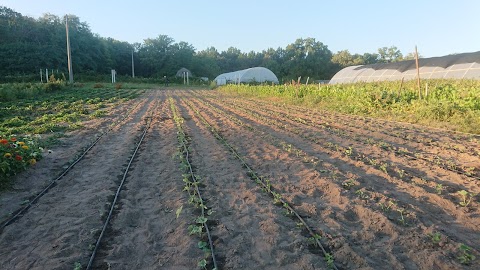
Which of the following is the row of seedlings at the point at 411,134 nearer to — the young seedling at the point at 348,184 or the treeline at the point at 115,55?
the young seedling at the point at 348,184

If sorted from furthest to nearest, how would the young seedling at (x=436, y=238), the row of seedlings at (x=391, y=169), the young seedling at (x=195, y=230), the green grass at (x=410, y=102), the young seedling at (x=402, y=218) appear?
the green grass at (x=410, y=102) → the row of seedlings at (x=391, y=169) → the young seedling at (x=402, y=218) → the young seedling at (x=195, y=230) → the young seedling at (x=436, y=238)

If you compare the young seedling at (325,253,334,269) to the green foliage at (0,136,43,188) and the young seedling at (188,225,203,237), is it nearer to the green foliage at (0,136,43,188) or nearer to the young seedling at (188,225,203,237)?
the young seedling at (188,225,203,237)

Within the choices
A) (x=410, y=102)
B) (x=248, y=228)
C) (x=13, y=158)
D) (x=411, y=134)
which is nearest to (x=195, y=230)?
(x=248, y=228)

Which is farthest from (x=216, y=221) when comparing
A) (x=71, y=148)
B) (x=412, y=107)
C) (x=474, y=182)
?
(x=412, y=107)

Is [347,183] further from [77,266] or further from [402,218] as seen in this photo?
[77,266]

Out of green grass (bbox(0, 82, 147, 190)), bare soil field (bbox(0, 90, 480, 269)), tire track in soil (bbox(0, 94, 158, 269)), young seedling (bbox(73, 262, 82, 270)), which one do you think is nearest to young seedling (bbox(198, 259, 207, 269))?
bare soil field (bbox(0, 90, 480, 269))

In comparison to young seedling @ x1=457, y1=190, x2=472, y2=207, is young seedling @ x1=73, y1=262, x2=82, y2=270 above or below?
below

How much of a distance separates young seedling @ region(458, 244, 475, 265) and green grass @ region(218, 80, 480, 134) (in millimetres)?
7299

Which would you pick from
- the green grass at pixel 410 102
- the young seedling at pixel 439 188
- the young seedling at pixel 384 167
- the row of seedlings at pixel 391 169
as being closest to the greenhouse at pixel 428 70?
the green grass at pixel 410 102

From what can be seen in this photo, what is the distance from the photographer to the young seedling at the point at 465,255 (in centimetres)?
310

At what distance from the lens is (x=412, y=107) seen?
12.5m

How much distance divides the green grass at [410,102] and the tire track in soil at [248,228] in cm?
746

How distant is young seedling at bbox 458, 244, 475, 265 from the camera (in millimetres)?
3100

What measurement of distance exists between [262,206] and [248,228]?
2.10ft
